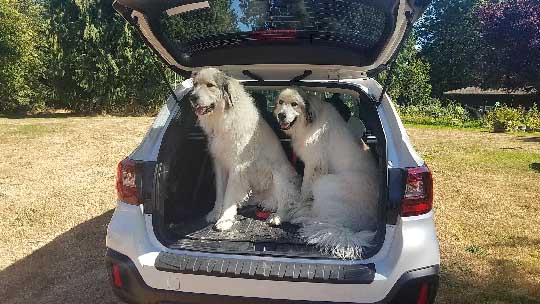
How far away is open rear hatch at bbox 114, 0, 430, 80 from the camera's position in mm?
3420

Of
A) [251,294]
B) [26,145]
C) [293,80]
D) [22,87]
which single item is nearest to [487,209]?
[293,80]

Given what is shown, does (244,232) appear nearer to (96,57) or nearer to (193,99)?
(193,99)

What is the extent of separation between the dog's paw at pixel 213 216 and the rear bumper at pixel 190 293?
1072 millimetres

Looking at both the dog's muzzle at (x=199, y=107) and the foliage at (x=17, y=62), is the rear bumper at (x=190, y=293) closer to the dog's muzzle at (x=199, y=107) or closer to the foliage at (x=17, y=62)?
the dog's muzzle at (x=199, y=107)

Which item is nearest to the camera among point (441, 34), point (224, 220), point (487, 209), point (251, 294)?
point (251, 294)

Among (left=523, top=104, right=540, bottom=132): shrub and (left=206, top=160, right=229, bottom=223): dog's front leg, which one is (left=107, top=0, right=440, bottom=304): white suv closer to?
(left=206, top=160, right=229, bottom=223): dog's front leg

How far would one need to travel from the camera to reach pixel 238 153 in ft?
12.9

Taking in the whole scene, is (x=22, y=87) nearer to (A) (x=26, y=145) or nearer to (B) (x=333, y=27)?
(A) (x=26, y=145)

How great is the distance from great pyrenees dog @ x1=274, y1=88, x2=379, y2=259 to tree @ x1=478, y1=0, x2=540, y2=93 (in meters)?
25.8

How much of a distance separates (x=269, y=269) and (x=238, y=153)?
1415mm

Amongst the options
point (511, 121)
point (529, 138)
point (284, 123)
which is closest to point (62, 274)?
point (284, 123)

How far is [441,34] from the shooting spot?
52719 mm

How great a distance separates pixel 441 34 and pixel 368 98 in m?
54.1

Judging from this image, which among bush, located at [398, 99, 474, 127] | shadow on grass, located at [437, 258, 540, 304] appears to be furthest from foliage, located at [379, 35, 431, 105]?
shadow on grass, located at [437, 258, 540, 304]
